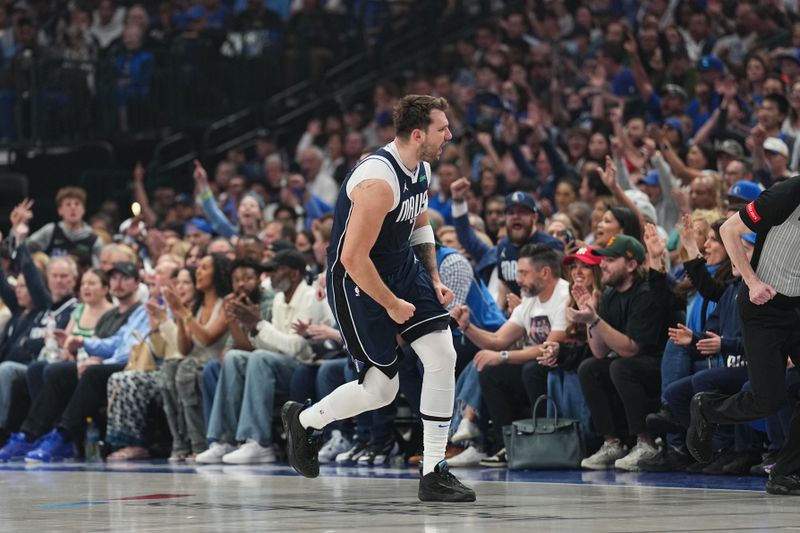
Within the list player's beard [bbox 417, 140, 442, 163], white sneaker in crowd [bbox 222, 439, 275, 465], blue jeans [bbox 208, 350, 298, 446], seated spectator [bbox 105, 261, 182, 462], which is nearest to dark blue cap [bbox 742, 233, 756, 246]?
player's beard [bbox 417, 140, 442, 163]

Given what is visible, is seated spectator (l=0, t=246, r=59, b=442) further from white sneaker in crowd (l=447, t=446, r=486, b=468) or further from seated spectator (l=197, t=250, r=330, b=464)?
white sneaker in crowd (l=447, t=446, r=486, b=468)

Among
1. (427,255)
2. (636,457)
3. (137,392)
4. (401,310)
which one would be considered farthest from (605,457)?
(137,392)

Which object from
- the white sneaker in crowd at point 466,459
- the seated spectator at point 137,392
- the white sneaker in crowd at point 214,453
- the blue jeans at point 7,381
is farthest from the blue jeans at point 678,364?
the blue jeans at point 7,381

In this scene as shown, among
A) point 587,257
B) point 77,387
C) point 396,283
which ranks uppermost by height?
point 587,257

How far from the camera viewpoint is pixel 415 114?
25.4 feet

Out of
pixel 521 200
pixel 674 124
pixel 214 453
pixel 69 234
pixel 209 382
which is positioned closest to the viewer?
pixel 521 200

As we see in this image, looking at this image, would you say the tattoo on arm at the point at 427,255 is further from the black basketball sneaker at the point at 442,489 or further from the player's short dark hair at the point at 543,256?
the player's short dark hair at the point at 543,256

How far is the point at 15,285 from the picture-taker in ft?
47.1

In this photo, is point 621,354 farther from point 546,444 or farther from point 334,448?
point 334,448

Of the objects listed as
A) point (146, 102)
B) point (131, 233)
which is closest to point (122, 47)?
point (146, 102)

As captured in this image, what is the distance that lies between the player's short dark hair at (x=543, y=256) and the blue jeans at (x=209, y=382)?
2923mm

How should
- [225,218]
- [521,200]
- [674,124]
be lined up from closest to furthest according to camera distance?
[521,200] < [674,124] < [225,218]

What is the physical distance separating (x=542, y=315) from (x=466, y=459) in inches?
46.9

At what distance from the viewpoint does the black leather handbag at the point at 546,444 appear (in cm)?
987
